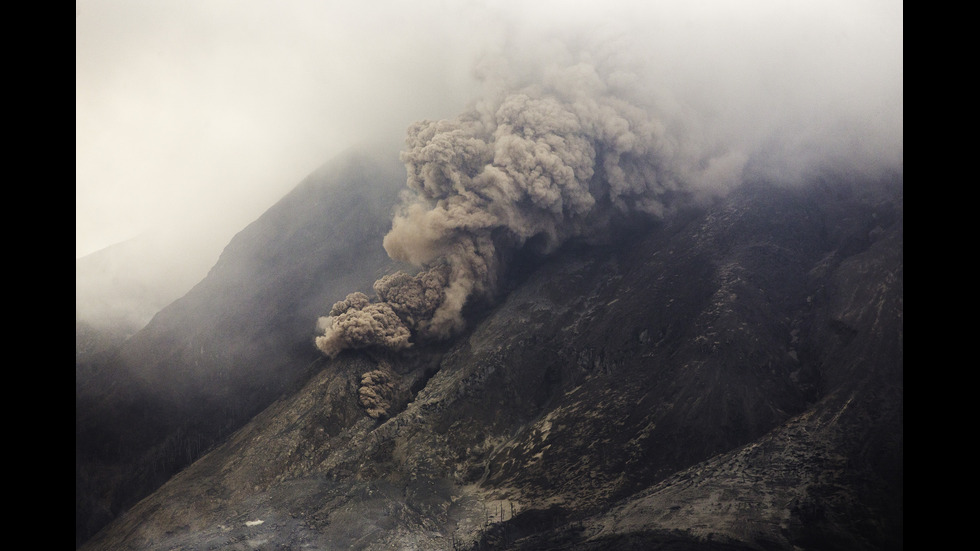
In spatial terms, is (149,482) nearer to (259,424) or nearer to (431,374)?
(259,424)

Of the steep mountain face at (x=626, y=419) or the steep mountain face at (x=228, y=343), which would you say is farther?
the steep mountain face at (x=228, y=343)

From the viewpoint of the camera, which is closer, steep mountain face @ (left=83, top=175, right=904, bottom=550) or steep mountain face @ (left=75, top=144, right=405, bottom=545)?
steep mountain face @ (left=83, top=175, right=904, bottom=550)

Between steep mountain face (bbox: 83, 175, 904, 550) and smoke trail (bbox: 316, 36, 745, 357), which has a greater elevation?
smoke trail (bbox: 316, 36, 745, 357)

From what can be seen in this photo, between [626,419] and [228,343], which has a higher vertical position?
[228,343]

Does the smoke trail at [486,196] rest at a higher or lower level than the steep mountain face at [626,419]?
higher

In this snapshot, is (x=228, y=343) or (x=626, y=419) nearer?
(x=626, y=419)
